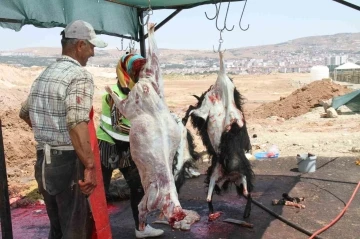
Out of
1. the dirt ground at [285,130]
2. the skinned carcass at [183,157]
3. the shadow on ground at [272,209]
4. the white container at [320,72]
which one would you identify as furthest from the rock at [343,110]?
the white container at [320,72]

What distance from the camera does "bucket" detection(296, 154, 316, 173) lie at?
282 inches

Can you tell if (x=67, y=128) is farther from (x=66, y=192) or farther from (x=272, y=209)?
(x=272, y=209)

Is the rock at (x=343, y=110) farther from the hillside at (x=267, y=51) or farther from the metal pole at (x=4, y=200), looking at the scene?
the hillside at (x=267, y=51)

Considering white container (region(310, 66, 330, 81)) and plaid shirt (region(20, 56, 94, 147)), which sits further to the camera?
white container (region(310, 66, 330, 81))

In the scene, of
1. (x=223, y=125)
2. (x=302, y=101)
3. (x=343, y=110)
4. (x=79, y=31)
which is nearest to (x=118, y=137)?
(x=223, y=125)

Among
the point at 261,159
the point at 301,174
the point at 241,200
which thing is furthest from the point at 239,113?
the point at 261,159

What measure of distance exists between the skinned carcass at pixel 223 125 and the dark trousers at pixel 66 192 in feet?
5.31

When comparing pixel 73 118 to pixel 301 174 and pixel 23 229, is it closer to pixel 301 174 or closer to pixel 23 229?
pixel 23 229

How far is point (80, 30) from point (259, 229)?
10.0 feet

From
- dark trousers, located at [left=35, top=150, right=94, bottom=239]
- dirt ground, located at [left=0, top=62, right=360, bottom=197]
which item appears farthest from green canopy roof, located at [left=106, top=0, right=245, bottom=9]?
dirt ground, located at [left=0, top=62, right=360, bottom=197]

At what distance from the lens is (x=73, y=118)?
289cm

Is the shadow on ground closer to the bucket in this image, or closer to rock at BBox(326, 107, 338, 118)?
the bucket

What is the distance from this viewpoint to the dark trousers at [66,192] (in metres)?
3.18

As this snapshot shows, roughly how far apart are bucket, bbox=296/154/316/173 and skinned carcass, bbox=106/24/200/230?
4.36m
